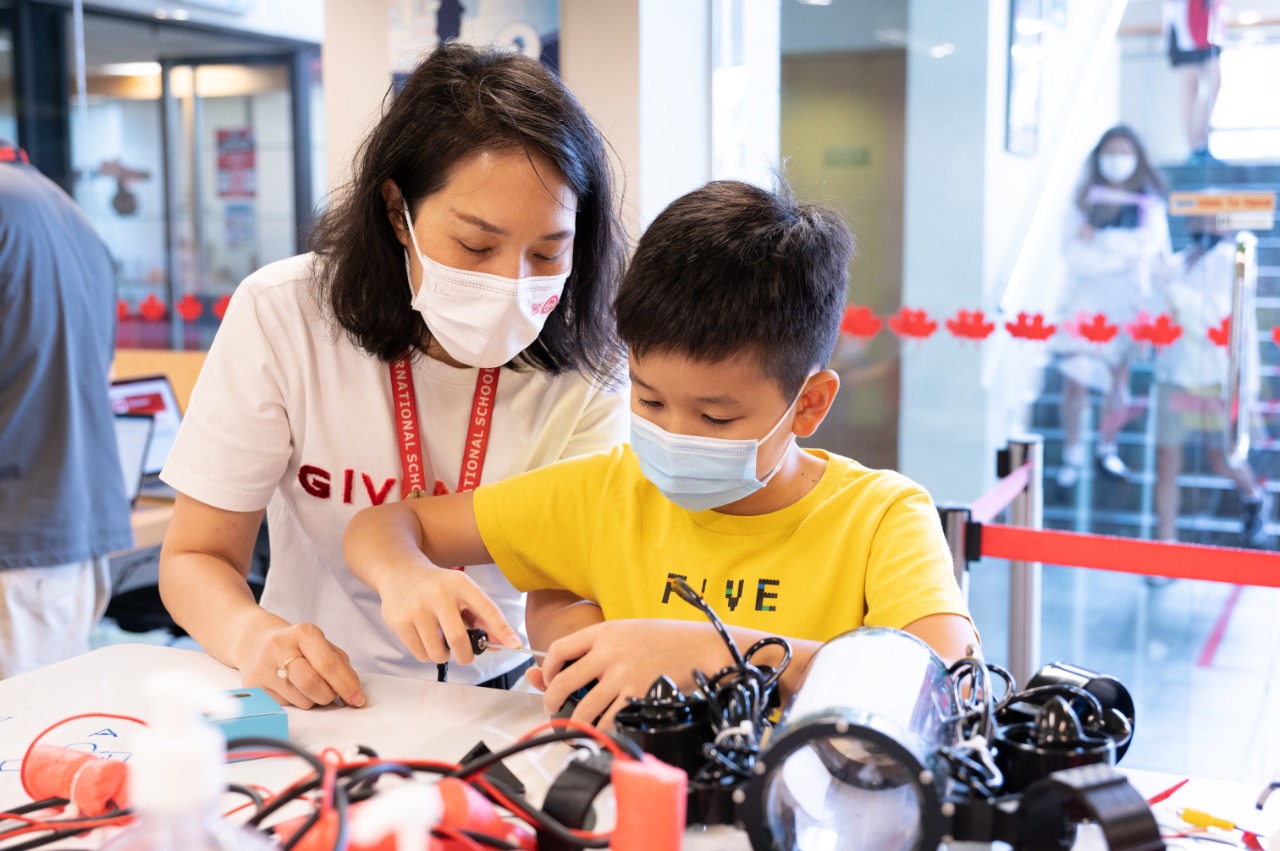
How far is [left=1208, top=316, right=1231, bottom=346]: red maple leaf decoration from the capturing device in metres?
3.22

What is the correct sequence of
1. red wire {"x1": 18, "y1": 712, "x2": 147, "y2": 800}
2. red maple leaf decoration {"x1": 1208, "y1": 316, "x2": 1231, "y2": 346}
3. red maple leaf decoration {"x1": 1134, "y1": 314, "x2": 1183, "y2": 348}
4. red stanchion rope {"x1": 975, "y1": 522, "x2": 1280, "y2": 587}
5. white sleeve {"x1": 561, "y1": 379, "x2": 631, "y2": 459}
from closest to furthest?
red wire {"x1": 18, "y1": 712, "x2": 147, "y2": 800} → white sleeve {"x1": 561, "y1": 379, "x2": 631, "y2": 459} → red stanchion rope {"x1": 975, "y1": 522, "x2": 1280, "y2": 587} → red maple leaf decoration {"x1": 1208, "y1": 316, "x2": 1231, "y2": 346} → red maple leaf decoration {"x1": 1134, "y1": 314, "x2": 1183, "y2": 348}

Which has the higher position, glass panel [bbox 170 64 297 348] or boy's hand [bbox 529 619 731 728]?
glass panel [bbox 170 64 297 348]

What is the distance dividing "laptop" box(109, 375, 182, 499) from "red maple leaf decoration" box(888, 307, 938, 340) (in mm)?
2141

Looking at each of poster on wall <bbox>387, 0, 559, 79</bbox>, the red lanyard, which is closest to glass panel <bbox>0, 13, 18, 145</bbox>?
poster on wall <bbox>387, 0, 559, 79</bbox>

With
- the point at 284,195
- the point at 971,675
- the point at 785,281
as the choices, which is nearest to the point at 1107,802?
the point at 971,675

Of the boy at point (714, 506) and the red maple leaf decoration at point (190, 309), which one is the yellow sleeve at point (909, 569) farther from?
the red maple leaf decoration at point (190, 309)

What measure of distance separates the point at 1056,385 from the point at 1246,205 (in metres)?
0.71

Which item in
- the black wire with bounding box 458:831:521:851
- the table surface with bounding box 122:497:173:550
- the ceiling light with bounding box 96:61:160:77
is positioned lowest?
the table surface with bounding box 122:497:173:550

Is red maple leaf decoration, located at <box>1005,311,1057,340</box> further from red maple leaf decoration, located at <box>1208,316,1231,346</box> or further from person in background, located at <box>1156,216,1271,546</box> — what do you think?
red maple leaf decoration, located at <box>1208,316,1231,346</box>

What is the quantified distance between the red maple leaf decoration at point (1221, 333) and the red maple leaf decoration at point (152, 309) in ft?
15.7

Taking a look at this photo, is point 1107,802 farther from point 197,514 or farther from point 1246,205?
point 1246,205

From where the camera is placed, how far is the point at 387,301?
4.62ft

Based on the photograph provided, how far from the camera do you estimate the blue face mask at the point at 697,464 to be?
1.14 metres

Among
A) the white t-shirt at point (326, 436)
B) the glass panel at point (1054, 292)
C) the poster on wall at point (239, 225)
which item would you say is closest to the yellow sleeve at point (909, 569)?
the white t-shirt at point (326, 436)
